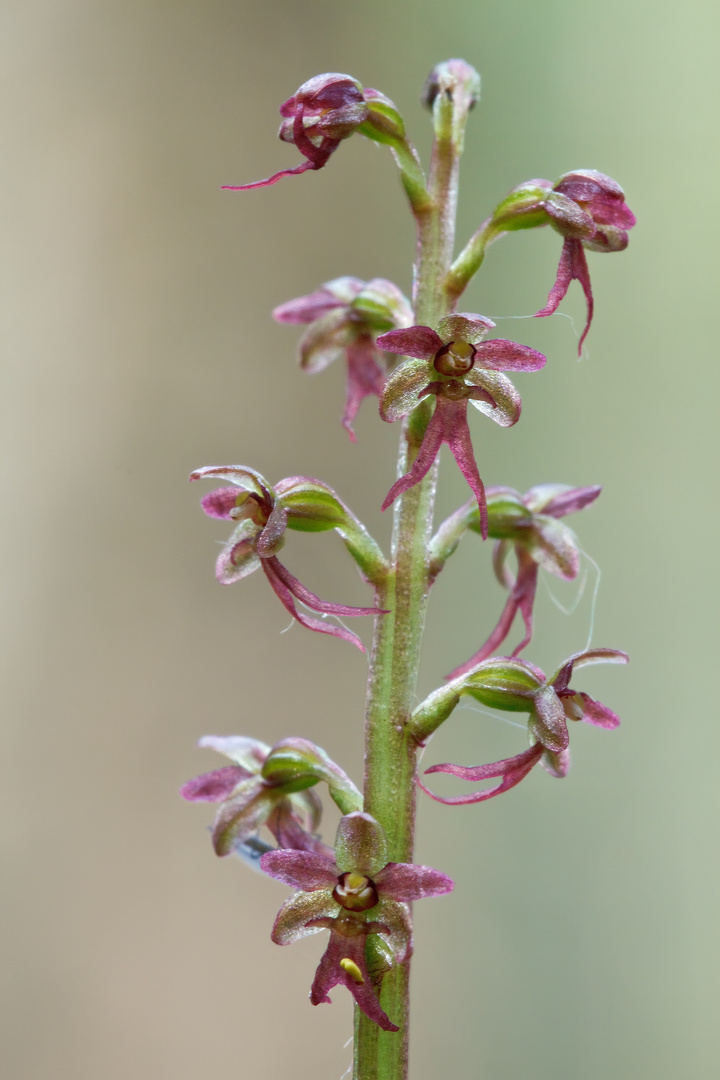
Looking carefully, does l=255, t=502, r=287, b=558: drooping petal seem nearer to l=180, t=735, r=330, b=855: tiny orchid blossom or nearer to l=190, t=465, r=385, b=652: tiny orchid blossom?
l=190, t=465, r=385, b=652: tiny orchid blossom

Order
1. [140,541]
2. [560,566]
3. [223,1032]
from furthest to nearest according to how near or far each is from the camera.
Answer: [140,541] → [223,1032] → [560,566]

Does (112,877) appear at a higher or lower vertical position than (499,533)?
lower

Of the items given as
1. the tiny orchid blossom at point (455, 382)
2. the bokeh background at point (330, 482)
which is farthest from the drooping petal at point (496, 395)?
the bokeh background at point (330, 482)

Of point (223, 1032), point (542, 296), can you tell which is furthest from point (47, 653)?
point (542, 296)

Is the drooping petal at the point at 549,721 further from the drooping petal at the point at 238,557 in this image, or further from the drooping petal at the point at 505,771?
the drooping petal at the point at 238,557

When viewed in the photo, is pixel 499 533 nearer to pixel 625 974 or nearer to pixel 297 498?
pixel 297 498

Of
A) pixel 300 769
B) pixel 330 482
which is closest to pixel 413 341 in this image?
pixel 300 769

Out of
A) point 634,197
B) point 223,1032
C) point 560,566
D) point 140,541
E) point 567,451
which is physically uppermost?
point 634,197

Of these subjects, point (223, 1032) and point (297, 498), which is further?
point (223, 1032)
